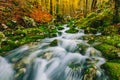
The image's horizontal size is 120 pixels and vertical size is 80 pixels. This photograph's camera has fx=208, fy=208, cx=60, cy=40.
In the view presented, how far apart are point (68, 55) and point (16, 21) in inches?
393

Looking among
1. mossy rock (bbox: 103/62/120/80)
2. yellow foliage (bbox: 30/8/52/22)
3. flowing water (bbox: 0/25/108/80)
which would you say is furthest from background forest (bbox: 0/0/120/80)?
yellow foliage (bbox: 30/8/52/22)

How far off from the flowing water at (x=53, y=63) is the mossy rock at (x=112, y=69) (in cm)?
27

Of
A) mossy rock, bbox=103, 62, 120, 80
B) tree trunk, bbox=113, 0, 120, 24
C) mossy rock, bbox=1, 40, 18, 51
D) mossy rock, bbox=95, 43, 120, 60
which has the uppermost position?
tree trunk, bbox=113, 0, 120, 24

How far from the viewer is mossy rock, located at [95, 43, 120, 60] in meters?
11.7

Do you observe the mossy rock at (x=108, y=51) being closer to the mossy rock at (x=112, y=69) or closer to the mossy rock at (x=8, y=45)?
the mossy rock at (x=112, y=69)

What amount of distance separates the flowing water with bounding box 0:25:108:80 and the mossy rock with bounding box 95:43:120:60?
372 millimetres

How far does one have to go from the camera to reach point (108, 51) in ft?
40.7

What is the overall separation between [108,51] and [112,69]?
7.98 feet

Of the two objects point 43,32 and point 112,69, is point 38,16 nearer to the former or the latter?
point 43,32

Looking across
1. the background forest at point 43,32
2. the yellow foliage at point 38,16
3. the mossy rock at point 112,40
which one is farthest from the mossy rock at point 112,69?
the yellow foliage at point 38,16

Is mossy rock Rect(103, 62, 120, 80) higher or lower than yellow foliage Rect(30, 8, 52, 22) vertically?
lower

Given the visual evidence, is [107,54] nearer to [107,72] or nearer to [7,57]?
[107,72]

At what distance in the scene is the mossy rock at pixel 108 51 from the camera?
11.7 metres

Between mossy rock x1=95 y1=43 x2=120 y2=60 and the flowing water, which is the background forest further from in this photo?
the flowing water
